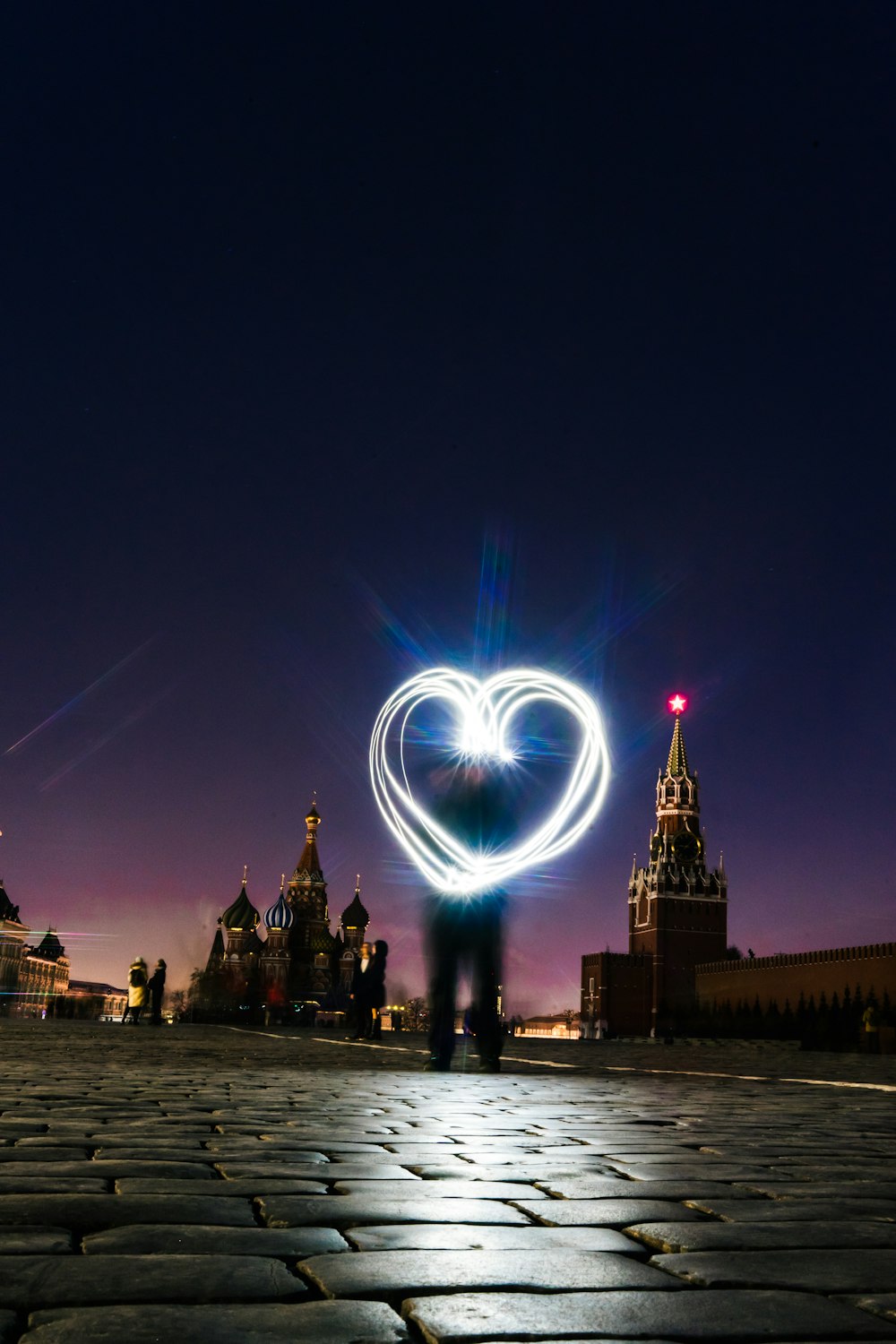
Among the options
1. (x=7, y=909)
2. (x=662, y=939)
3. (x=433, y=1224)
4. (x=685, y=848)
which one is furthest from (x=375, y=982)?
(x=7, y=909)

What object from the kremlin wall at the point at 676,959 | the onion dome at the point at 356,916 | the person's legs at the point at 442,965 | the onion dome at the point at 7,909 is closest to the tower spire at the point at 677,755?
the kremlin wall at the point at 676,959

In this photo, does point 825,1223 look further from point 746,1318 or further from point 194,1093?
point 194,1093

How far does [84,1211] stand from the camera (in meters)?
2.46

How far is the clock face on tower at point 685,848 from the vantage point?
9544 cm

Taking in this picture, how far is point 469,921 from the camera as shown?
891cm

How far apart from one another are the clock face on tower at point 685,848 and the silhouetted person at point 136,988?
7413cm

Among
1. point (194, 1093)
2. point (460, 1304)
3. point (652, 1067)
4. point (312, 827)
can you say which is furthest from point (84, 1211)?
point (312, 827)

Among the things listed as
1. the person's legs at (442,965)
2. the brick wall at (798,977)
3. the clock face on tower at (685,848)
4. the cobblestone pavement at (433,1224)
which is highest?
the clock face on tower at (685,848)

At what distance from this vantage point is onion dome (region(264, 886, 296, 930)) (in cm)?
8150

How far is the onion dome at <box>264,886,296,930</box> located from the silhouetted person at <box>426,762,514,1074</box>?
74.0 m

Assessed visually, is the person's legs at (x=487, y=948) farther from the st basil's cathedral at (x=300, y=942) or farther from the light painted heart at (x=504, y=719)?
the st basil's cathedral at (x=300, y=942)

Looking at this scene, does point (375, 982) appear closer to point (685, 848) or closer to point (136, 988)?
point (136, 988)

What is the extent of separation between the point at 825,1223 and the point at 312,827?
86.2 m

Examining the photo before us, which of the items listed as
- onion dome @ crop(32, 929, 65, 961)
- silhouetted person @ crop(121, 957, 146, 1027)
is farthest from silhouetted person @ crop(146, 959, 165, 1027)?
onion dome @ crop(32, 929, 65, 961)
